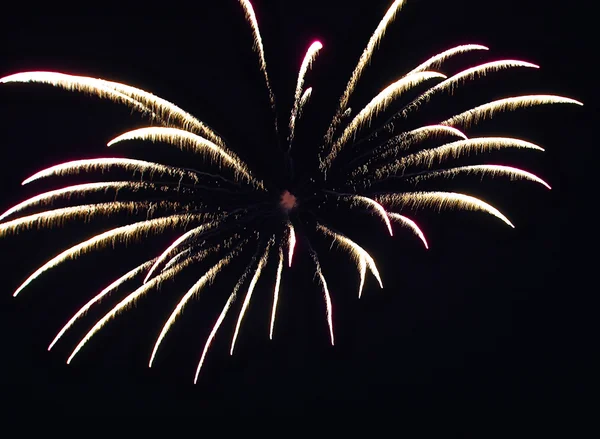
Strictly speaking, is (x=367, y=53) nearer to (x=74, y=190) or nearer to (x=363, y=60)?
(x=363, y=60)

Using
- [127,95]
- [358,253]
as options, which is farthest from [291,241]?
[127,95]

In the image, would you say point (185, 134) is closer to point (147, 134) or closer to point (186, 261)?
point (147, 134)

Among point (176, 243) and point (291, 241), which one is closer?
point (176, 243)

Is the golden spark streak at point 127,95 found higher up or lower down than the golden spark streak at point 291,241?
higher up

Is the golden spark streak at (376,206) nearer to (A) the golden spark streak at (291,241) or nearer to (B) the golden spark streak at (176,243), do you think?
(A) the golden spark streak at (291,241)

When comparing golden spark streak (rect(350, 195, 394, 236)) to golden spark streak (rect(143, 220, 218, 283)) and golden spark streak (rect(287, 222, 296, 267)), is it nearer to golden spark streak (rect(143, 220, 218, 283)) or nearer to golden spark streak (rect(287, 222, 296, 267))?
golden spark streak (rect(287, 222, 296, 267))
